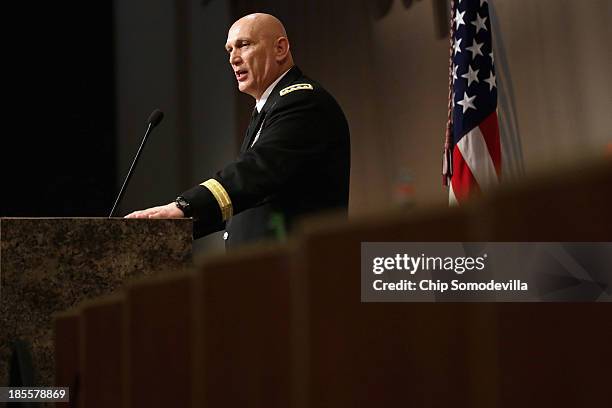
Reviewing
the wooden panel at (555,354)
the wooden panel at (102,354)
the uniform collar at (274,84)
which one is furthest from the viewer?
the uniform collar at (274,84)

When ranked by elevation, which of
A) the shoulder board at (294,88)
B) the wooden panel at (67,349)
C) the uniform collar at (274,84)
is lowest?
the wooden panel at (67,349)

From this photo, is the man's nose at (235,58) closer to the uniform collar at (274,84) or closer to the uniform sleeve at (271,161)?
the uniform collar at (274,84)

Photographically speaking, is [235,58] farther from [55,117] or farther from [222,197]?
[55,117]

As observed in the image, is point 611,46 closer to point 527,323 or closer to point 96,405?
point 96,405

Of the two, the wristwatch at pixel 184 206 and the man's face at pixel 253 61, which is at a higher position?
the man's face at pixel 253 61

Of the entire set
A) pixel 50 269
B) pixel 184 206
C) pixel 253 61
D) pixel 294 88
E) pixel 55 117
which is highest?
pixel 55 117

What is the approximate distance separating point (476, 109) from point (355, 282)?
1.77 m

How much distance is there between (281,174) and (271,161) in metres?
0.02

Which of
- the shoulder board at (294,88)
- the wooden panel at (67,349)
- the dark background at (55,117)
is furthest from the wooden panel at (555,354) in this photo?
the dark background at (55,117)

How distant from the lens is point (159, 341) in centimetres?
67

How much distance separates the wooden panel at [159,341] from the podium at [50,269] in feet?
0.95

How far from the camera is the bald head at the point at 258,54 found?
1.62 m

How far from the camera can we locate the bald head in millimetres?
1619

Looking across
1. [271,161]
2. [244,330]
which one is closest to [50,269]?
[271,161]
